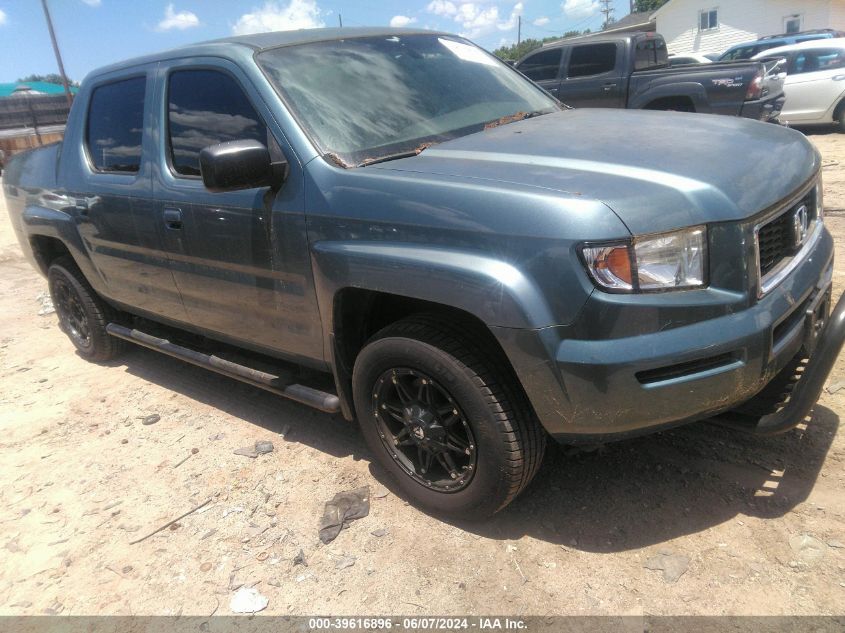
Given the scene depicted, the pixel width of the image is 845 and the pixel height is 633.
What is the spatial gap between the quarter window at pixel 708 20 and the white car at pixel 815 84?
2438 cm

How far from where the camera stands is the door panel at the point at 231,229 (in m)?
2.80

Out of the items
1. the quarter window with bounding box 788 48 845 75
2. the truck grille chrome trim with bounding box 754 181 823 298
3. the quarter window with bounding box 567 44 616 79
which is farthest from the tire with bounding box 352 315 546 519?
the quarter window with bounding box 788 48 845 75

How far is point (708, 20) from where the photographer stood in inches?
1321

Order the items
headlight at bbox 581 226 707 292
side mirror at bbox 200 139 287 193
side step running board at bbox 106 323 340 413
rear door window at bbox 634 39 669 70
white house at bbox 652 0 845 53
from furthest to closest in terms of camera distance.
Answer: white house at bbox 652 0 845 53, rear door window at bbox 634 39 669 70, side step running board at bbox 106 323 340 413, side mirror at bbox 200 139 287 193, headlight at bbox 581 226 707 292

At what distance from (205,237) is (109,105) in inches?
58.4

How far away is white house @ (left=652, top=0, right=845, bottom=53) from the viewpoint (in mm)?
28984

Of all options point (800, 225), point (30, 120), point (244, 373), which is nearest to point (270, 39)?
point (244, 373)

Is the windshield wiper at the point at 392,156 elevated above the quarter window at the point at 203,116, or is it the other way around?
the quarter window at the point at 203,116

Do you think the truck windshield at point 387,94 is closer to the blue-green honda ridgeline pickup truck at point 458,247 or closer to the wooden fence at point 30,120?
the blue-green honda ridgeline pickup truck at point 458,247

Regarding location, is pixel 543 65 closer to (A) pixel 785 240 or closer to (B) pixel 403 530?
(A) pixel 785 240

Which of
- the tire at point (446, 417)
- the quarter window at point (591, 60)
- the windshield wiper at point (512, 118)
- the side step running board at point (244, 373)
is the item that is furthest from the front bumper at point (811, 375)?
the quarter window at point (591, 60)

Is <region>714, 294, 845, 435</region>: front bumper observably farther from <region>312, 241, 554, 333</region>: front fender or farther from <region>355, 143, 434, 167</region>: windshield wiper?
<region>355, 143, 434, 167</region>: windshield wiper

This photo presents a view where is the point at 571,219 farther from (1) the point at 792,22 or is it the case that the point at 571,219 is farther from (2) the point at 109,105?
(1) the point at 792,22

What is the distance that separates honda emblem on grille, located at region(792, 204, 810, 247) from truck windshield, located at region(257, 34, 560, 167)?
55.0 inches
